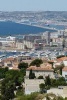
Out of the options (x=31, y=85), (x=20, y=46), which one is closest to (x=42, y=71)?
(x=31, y=85)

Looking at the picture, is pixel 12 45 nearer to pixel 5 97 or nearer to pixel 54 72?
pixel 54 72

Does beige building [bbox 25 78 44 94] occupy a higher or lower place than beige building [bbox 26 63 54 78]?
higher

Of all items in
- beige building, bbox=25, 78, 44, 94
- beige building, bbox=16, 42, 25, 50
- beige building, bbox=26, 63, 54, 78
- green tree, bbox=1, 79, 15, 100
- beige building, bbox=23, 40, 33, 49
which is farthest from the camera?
beige building, bbox=23, 40, 33, 49

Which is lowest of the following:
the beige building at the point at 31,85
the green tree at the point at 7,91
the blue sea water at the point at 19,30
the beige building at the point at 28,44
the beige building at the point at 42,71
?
the blue sea water at the point at 19,30

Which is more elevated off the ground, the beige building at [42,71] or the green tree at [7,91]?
the green tree at [7,91]

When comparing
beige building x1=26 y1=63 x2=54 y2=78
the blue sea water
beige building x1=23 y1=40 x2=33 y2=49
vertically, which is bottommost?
the blue sea water

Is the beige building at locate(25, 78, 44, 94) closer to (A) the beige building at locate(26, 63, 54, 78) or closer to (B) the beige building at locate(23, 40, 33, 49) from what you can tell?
(A) the beige building at locate(26, 63, 54, 78)

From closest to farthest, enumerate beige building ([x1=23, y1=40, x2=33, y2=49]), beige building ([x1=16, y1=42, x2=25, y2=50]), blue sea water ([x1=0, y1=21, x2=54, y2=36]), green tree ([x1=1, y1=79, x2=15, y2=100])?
green tree ([x1=1, y1=79, x2=15, y2=100]) → beige building ([x1=16, y1=42, x2=25, y2=50]) → beige building ([x1=23, y1=40, x2=33, y2=49]) → blue sea water ([x1=0, y1=21, x2=54, y2=36])

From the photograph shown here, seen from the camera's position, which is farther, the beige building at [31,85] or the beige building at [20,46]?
the beige building at [20,46]

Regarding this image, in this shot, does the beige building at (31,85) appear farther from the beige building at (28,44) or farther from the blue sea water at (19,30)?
the blue sea water at (19,30)

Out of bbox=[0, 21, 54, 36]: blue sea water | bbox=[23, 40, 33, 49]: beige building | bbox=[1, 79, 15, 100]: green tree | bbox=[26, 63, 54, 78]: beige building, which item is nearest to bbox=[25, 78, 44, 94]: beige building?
bbox=[1, 79, 15, 100]: green tree

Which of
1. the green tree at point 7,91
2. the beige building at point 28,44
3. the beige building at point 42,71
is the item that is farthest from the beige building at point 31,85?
the beige building at point 28,44
